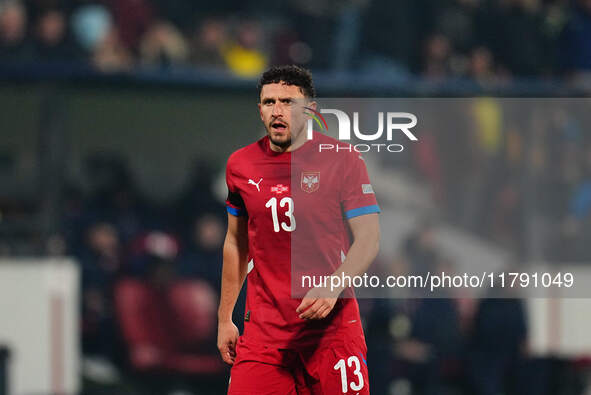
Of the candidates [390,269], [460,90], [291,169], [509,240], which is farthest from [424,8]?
[291,169]

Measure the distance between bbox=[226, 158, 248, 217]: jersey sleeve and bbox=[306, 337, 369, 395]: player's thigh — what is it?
70 cm

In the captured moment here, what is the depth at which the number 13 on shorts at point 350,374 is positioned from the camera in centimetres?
457

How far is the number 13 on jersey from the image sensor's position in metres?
4.54

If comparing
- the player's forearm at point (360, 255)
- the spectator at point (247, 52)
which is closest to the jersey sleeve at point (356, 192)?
the player's forearm at point (360, 255)

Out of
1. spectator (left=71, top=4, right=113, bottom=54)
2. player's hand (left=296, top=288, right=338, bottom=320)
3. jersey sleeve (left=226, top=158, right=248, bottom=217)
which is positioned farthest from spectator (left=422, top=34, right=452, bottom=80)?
player's hand (left=296, top=288, right=338, bottom=320)

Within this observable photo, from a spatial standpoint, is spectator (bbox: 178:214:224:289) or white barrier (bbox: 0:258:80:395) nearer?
white barrier (bbox: 0:258:80:395)

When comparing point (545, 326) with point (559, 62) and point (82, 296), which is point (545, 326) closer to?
point (559, 62)

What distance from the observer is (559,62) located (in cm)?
1038

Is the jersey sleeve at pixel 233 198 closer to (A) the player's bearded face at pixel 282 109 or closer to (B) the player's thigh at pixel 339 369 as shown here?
(A) the player's bearded face at pixel 282 109

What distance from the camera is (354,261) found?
14.4 ft

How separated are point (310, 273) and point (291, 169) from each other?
1.47ft

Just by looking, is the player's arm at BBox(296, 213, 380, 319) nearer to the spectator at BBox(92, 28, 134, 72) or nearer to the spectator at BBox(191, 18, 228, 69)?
the spectator at BBox(92, 28, 134, 72)

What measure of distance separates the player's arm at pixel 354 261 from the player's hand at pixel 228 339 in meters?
0.45

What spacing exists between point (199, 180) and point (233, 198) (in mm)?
4979
